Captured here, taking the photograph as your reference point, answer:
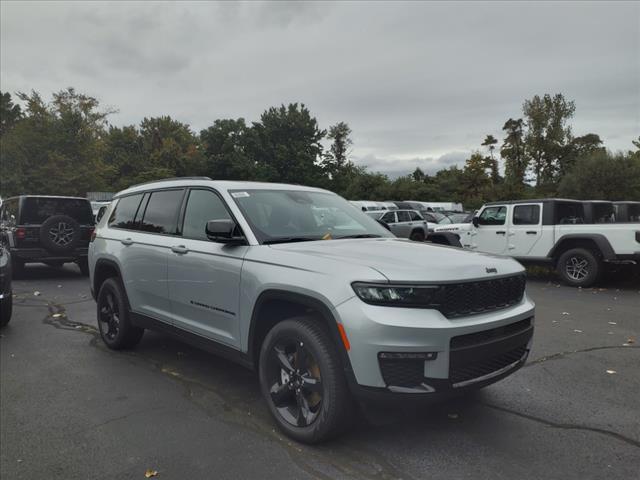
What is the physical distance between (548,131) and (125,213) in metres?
51.0

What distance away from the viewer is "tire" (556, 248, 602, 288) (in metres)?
9.79

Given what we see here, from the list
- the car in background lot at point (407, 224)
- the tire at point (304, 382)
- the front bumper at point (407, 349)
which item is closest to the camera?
the front bumper at point (407, 349)

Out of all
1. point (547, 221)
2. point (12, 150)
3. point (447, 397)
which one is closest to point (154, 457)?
point (447, 397)

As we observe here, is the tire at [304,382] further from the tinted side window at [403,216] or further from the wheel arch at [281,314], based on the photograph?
the tinted side window at [403,216]

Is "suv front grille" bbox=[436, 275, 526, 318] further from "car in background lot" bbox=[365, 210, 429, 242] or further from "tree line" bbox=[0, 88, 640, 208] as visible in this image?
"tree line" bbox=[0, 88, 640, 208]

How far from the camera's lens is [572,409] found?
388 cm

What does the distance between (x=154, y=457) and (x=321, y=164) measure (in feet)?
169

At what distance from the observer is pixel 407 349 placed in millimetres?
2836

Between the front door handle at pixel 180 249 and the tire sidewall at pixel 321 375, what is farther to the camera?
the front door handle at pixel 180 249

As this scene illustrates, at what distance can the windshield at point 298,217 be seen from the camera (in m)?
3.93

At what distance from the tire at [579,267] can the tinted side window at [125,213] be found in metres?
8.49

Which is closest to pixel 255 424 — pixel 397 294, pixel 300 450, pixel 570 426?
pixel 300 450

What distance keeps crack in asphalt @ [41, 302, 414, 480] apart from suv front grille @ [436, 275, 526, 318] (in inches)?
39.5

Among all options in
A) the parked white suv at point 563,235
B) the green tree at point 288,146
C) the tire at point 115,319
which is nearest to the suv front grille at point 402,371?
the tire at point 115,319
